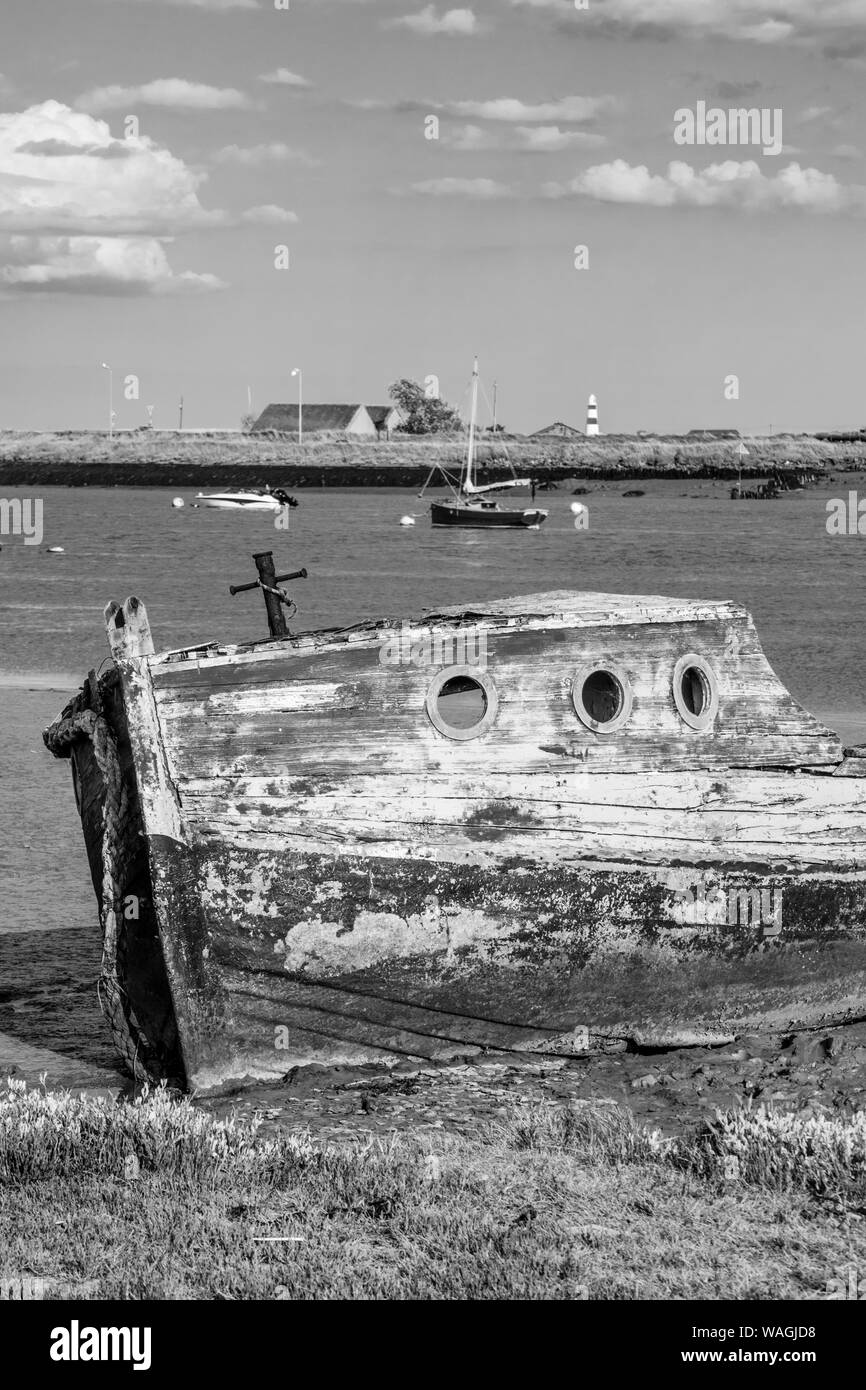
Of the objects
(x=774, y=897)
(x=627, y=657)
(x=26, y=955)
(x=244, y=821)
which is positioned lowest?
(x=26, y=955)

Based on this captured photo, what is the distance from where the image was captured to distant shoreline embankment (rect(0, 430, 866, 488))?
121938mm

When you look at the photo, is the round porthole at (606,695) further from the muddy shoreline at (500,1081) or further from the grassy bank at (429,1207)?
the grassy bank at (429,1207)

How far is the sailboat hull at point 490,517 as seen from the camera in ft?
229

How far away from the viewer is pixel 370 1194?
21.9 feet

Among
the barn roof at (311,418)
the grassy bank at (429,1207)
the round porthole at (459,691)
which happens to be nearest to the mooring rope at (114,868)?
the grassy bank at (429,1207)

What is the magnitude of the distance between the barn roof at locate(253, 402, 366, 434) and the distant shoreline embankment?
227 cm

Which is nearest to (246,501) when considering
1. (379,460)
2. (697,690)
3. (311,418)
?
(379,460)

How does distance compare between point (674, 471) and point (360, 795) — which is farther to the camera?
point (674, 471)

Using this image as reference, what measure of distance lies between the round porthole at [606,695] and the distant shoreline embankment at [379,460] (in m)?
106

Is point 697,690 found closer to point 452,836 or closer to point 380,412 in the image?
point 452,836

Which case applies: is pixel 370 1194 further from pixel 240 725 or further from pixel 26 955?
pixel 26 955

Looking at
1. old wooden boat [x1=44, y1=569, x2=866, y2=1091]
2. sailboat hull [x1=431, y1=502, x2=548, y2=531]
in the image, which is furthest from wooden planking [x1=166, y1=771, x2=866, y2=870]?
sailboat hull [x1=431, y1=502, x2=548, y2=531]

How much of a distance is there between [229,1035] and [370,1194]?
68.8 inches
